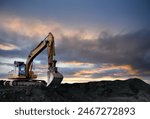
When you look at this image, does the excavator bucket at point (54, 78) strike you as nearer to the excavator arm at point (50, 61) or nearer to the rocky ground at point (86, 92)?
the excavator arm at point (50, 61)

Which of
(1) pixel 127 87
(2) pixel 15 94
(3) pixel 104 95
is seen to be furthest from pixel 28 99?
(1) pixel 127 87

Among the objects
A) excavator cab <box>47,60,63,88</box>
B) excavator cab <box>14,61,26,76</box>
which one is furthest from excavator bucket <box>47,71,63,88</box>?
excavator cab <box>14,61,26,76</box>

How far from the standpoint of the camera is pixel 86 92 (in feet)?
74.5

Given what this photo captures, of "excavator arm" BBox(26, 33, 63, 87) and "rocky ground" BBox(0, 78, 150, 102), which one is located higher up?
"excavator arm" BBox(26, 33, 63, 87)

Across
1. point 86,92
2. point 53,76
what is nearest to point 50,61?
point 53,76

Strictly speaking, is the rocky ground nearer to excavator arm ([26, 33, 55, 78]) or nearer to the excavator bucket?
the excavator bucket

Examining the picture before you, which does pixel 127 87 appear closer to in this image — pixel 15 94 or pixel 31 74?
pixel 31 74

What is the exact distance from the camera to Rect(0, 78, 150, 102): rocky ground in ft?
50.9

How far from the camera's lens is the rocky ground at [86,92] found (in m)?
15.5

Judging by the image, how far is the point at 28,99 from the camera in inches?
598

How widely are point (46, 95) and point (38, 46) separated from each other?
14.6ft

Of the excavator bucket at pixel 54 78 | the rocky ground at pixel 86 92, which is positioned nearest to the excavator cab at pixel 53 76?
the excavator bucket at pixel 54 78

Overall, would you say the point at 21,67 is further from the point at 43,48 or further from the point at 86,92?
the point at 86,92

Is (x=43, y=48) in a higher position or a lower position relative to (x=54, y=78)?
higher
